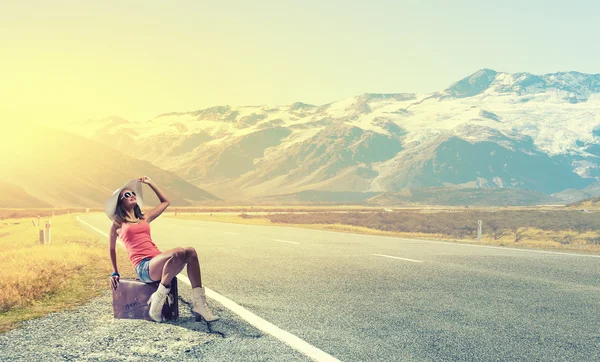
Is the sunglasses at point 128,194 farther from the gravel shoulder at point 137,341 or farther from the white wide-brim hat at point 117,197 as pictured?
the gravel shoulder at point 137,341

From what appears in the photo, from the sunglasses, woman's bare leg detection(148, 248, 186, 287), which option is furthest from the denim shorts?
the sunglasses

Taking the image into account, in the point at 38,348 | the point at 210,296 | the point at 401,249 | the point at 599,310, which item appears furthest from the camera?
the point at 401,249

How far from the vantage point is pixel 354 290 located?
945 centimetres

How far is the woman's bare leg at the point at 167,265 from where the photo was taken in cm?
646

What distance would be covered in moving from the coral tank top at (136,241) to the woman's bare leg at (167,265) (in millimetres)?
420

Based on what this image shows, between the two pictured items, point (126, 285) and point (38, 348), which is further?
point (126, 285)

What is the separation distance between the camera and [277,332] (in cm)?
653

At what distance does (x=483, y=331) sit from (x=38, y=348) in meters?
4.49

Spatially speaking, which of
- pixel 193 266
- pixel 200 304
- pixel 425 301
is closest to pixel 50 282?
pixel 200 304

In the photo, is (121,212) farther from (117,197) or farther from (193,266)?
(193,266)

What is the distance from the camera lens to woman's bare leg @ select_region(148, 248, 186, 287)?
254 inches

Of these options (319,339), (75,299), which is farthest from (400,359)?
(75,299)

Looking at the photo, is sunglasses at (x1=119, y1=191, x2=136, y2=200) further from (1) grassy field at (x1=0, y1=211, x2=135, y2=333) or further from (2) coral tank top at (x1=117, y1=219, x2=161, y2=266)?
(1) grassy field at (x1=0, y1=211, x2=135, y2=333)

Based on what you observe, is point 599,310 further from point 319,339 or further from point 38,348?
point 38,348
